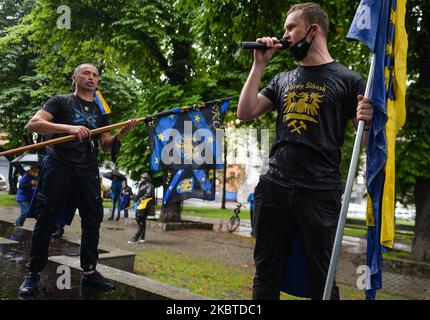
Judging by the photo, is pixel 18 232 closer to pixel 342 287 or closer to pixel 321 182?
pixel 342 287

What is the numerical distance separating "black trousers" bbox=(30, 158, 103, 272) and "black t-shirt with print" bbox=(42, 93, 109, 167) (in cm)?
8

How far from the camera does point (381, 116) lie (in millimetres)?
2400

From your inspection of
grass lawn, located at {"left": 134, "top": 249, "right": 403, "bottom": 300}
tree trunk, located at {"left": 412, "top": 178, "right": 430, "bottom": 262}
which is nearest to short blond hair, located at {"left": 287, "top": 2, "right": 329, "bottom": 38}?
grass lawn, located at {"left": 134, "top": 249, "right": 403, "bottom": 300}

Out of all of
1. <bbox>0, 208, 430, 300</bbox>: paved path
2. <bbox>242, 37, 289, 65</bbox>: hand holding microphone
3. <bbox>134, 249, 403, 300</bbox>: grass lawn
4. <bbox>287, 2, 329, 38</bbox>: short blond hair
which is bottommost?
<bbox>0, 208, 430, 300</bbox>: paved path

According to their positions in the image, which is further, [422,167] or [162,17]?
[162,17]

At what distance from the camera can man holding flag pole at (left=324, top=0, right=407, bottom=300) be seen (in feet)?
7.71

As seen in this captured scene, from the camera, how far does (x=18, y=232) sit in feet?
27.8

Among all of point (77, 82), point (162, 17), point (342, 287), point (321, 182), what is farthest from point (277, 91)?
point (162, 17)

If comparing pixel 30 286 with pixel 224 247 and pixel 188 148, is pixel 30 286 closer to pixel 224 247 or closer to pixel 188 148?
pixel 188 148

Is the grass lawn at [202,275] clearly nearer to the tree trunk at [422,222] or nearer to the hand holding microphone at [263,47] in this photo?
the tree trunk at [422,222]

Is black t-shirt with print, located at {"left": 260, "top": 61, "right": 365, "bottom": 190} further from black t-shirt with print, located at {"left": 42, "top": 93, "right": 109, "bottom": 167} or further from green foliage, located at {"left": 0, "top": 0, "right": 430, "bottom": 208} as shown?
green foliage, located at {"left": 0, "top": 0, "right": 430, "bottom": 208}

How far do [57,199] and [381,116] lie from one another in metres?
2.86

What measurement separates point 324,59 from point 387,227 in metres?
1.10

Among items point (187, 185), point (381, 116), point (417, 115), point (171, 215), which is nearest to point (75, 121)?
point (187, 185)
